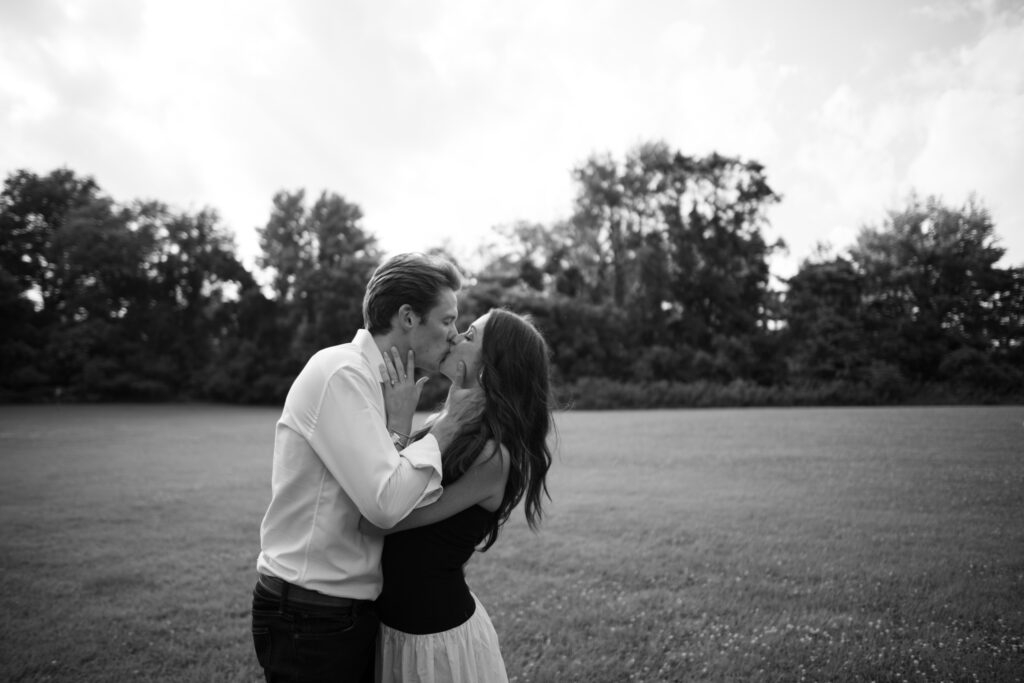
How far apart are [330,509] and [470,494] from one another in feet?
1.98

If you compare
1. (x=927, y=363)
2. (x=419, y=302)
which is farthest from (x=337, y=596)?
(x=927, y=363)

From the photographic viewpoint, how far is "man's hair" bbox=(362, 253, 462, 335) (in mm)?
2705

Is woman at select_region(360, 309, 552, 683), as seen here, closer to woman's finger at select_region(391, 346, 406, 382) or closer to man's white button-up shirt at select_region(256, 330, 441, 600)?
woman's finger at select_region(391, 346, 406, 382)

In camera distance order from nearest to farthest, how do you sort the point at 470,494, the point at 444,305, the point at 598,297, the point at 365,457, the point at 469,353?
1. the point at 365,457
2. the point at 470,494
3. the point at 444,305
4. the point at 469,353
5. the point at 598,297

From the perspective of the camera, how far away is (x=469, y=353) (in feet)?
9.60

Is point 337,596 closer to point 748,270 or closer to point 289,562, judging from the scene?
point 289,562

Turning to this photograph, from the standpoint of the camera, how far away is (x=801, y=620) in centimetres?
551

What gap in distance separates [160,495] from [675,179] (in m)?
42.2

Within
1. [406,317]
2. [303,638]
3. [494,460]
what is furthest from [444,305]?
[303,638]

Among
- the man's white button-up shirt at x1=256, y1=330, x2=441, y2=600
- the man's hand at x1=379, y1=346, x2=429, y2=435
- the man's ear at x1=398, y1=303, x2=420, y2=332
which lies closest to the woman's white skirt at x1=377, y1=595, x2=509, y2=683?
the man's white button-up shirt at x1=256, y1=330, x2=441, y2=600

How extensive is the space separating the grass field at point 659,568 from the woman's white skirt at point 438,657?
91.7 inches

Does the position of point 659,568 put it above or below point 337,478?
below

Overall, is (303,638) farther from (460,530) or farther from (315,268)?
(315,268)

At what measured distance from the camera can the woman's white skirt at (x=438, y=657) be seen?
8.46 ft
